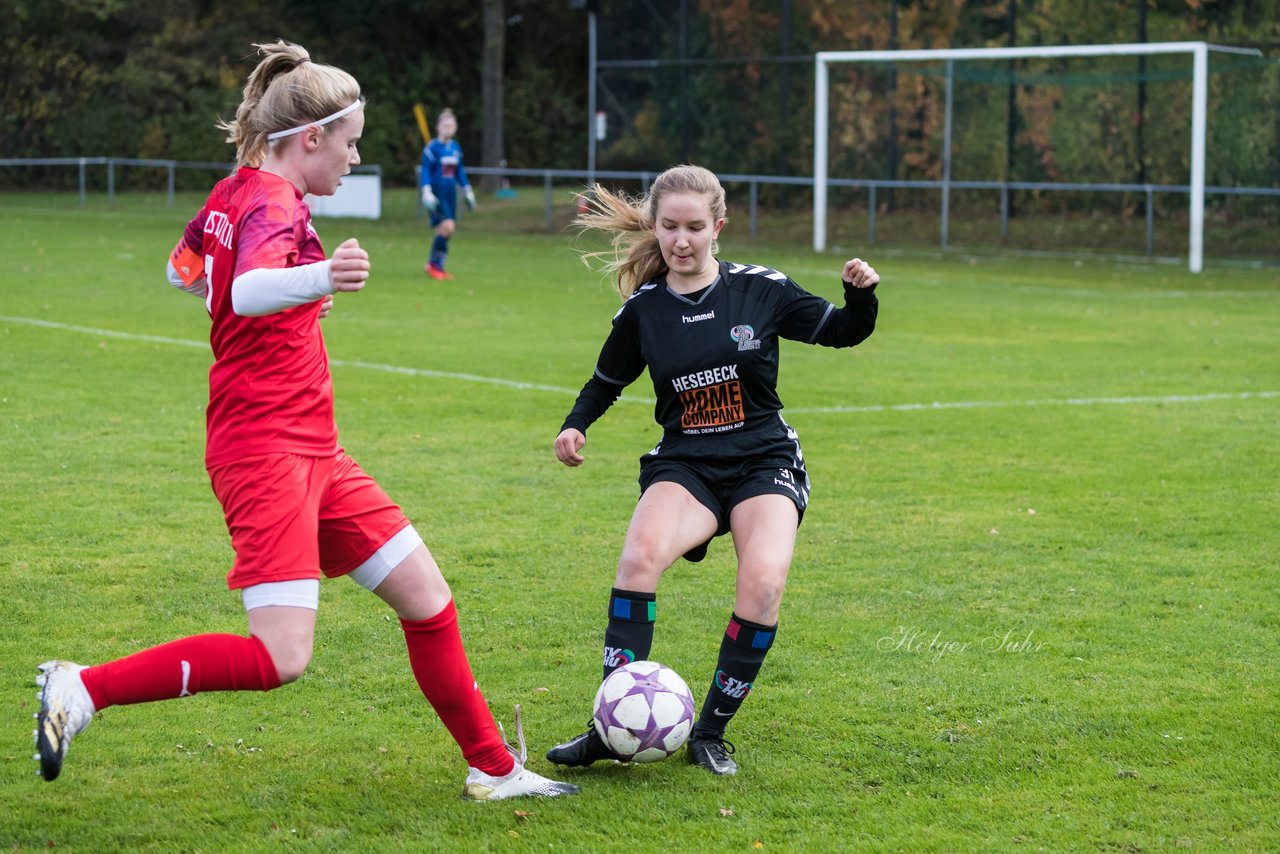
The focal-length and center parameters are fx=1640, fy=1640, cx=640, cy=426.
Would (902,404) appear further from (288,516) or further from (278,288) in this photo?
(278,288)

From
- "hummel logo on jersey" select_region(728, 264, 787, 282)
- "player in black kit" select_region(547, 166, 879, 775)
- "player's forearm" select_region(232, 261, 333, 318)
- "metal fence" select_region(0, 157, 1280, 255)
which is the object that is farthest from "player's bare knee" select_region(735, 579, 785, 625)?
"metal fence" select_region(0, 157, 1280, 255)

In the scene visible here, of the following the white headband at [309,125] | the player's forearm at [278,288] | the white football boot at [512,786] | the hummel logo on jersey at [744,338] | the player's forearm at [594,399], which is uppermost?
the white headband at [309,125]

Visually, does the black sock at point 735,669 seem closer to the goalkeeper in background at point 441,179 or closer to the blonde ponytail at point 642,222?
the blonde ponytail at point 642,222

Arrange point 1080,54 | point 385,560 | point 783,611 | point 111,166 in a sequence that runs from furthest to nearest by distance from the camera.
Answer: point 111,166, point 1080,54, point 783,611, point 385,560

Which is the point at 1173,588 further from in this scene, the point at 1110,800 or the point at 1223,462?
the point at 1223,462

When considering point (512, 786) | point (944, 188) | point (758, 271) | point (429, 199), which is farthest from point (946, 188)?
point (512, 786)

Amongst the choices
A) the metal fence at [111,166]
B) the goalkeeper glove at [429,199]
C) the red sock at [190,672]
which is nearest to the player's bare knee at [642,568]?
the red sock at [190,672]

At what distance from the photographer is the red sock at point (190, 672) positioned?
12.4ft

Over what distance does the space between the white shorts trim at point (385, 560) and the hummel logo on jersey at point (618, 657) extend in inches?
29.0

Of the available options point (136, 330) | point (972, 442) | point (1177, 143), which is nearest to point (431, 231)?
point (1177, 143)

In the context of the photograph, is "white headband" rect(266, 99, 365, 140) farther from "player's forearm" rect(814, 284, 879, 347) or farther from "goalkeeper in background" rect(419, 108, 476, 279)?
"goalkeeper in background" rect(419, 108, 476, 279)

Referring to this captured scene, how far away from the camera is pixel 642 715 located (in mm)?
4281

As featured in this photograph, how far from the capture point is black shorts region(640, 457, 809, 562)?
4.61 m

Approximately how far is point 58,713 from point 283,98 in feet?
4.94
